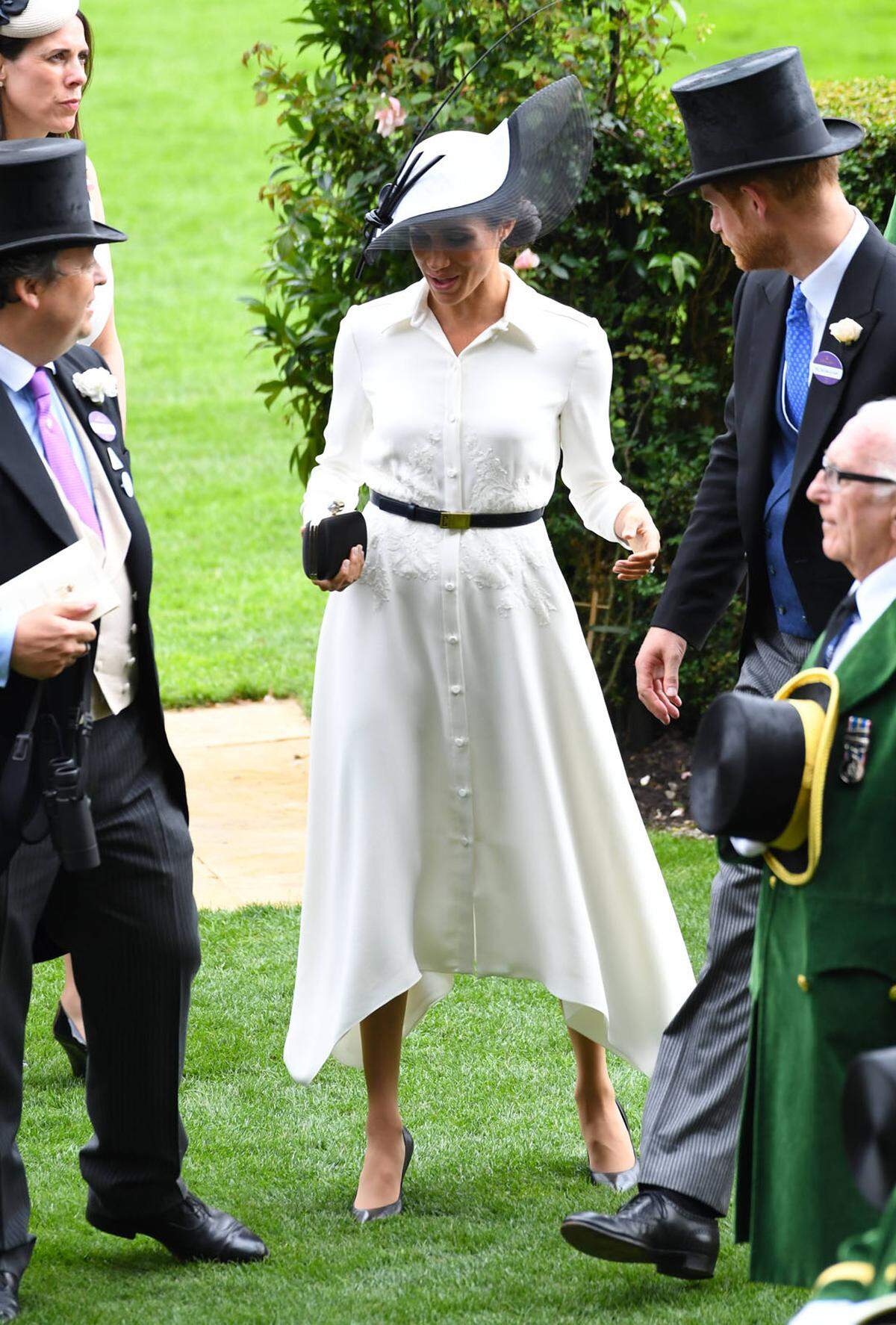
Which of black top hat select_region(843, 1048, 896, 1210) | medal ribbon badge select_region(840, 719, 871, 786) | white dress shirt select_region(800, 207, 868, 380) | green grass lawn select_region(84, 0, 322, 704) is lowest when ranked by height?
green grass lawn select_region(84, 0, 322, 704)

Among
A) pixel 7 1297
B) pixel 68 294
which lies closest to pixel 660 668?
pixel 68 294

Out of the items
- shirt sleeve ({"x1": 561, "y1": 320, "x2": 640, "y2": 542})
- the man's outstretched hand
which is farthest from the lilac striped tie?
the man's outstretched hand

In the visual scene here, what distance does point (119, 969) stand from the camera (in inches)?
153

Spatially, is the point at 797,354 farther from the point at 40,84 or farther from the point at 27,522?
the point at 40,84

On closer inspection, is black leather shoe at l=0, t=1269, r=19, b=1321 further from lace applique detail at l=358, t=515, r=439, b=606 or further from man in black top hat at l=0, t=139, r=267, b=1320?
lace applique detail at l=358, t=515, r=439, b=606

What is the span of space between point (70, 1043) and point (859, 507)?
2926mm

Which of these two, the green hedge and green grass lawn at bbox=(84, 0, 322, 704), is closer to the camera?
the green hedge

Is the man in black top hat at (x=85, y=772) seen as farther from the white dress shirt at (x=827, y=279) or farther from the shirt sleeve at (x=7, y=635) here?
the white dress shirt at (x=827, y=279)

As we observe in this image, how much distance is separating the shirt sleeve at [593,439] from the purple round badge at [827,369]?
686mm

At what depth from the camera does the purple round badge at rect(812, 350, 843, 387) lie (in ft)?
12.0

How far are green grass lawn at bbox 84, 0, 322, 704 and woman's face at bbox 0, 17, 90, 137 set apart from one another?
377cm

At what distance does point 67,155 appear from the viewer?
3.54 metres

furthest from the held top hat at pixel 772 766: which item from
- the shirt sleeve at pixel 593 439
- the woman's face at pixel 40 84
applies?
the woman's face at pixel 40 84

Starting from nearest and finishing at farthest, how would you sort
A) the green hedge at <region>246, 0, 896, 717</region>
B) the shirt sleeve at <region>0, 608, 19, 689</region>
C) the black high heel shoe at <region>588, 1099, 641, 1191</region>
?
the shirt sleeve at <region>0, 608, 19, 689</region> < the black high heel shoe at <region>588, 1099, 641, 1191</region> < the green hedge at <region>246, 0, 896, 717</region>
